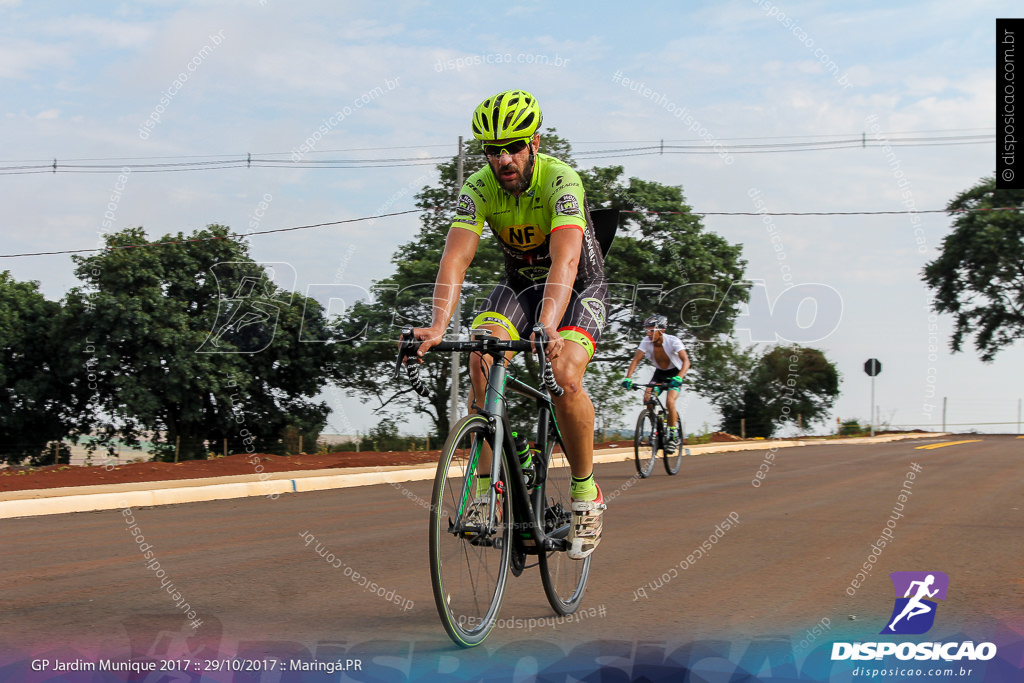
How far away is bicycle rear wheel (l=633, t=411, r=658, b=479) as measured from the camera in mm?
12664

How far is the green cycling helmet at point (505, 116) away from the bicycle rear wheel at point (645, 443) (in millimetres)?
8586

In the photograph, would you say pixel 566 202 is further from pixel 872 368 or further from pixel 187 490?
pixel 872 368

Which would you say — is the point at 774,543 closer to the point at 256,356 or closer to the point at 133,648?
the point at 133,648

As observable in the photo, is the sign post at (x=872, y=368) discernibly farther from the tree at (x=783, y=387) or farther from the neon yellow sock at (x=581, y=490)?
the neon yellow sock at (x=581, y=490)

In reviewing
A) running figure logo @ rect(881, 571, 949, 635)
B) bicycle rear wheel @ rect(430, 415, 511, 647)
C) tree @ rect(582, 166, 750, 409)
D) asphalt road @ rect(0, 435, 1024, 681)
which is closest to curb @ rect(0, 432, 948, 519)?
asphalt road @ rect(0, 435, 1024, 681)

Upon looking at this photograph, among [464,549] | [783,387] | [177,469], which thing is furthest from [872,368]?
[464,549]

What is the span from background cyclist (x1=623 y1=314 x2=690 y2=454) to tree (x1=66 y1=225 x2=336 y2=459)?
25.2 metres

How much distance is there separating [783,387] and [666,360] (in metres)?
23.5

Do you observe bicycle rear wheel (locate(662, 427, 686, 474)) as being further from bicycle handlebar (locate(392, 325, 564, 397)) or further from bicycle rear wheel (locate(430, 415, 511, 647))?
bicycle handlebar (locate(392, 325, 564, 397))

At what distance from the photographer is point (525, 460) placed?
4422mm

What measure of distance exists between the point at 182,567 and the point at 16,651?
6.22 feet

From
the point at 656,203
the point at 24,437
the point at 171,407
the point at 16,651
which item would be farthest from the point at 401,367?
the point at 24,437

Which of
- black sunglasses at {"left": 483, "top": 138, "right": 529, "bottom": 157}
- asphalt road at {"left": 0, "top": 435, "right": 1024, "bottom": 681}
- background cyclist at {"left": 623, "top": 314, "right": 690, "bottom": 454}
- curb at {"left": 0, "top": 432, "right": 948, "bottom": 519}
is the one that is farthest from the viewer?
background cyclist at {"left": 623, "top": 314, "right": 690, "bottom": 454}

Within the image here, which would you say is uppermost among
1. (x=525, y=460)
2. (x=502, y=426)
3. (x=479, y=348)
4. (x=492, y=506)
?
(x=479, y=348)
